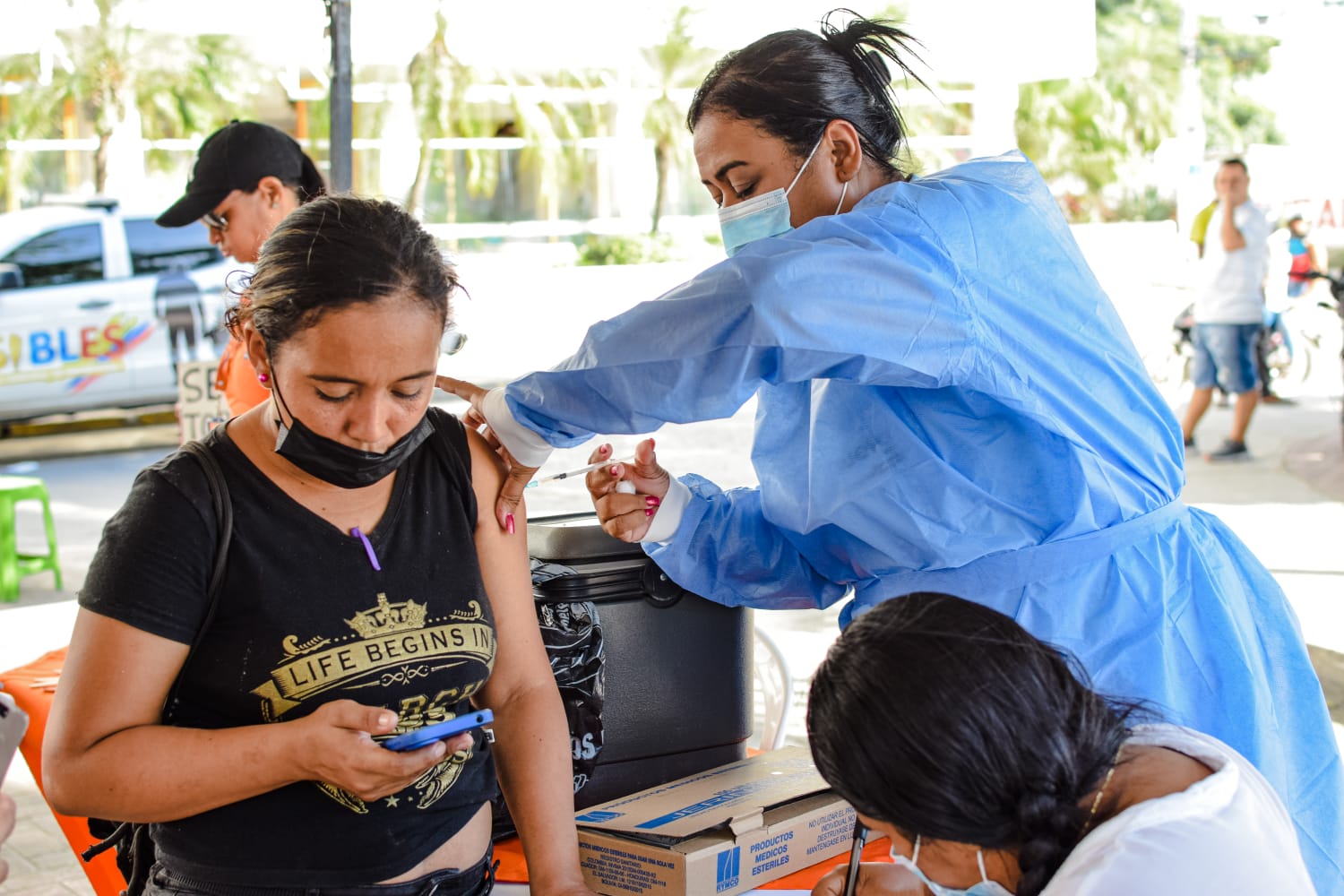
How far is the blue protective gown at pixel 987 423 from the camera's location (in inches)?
66.2

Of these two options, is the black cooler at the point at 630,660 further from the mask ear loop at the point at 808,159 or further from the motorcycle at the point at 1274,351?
the motorcycle at the point at 1274,351

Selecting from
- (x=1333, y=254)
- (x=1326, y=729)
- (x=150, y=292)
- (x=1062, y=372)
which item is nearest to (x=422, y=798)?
(x=1062, y=372)

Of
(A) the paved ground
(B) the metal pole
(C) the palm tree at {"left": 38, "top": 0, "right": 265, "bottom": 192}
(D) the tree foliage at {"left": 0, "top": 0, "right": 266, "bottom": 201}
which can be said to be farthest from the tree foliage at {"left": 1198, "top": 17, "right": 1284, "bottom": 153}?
(B) the metal pole

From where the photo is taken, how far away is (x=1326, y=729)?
1929 millimetres

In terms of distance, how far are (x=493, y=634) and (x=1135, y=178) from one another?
28.6 meters

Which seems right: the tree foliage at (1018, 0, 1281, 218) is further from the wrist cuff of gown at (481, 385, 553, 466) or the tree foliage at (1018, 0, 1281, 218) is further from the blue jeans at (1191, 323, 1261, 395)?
the wrist cuff of gown at (481, 385, 553, 466)

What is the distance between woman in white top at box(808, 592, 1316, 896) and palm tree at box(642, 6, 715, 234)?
1951 centimetres

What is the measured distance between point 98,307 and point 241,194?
6.61 m

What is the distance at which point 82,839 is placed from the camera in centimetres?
222

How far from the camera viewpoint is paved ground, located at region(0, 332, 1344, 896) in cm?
391

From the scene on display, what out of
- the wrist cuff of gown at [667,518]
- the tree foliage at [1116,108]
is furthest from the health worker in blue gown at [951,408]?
the tree foliage at [1116,108]

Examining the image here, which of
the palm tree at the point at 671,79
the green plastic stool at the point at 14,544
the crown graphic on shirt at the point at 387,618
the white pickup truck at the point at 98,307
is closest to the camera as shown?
the crown graphic on shirt at the point at 387,618

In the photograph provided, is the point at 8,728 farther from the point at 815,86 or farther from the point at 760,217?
the point at 815,86

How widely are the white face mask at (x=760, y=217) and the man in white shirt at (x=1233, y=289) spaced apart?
6.92m
